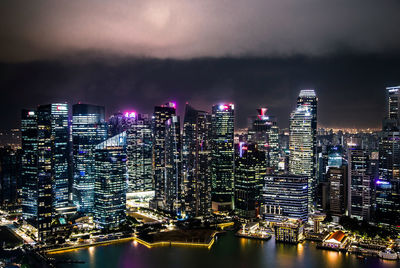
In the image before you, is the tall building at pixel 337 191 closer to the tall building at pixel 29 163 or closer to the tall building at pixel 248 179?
the tall building at pixel 248 179

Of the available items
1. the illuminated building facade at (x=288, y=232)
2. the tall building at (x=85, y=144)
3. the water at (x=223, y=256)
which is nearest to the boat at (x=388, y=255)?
the water at (x=223, y=256)

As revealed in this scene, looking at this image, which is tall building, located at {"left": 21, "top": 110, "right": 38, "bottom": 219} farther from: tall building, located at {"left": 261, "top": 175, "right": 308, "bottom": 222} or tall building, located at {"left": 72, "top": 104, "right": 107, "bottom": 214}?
tall building, located at {"left": 261, "top": 175, "right": 308, "bottom": 222}

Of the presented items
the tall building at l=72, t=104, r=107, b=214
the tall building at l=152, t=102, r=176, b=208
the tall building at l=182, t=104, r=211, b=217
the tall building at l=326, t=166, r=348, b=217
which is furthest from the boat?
the tall building at l=72, t=104, r=107, b=214

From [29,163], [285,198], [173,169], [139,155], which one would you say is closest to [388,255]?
[285,198]

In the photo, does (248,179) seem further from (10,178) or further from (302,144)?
(10,178)

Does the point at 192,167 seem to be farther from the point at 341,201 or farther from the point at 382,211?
the point at 382,211

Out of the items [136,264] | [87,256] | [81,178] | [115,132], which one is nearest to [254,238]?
[136,264]
